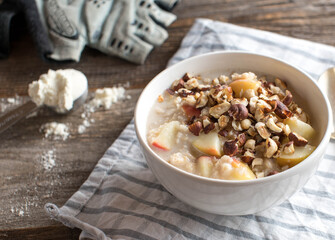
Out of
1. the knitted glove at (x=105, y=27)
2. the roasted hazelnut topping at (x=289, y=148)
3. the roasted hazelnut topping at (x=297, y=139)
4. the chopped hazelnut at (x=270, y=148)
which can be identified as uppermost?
the roasted hazelnut topping at (x=297, y=139)

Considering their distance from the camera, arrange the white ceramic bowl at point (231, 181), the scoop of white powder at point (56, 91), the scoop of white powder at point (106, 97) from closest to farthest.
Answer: the white ceramic bowl at point (231, 181) < the scoop of white powder at point (56, 91) < the scoop of white powder at point (106, 97)

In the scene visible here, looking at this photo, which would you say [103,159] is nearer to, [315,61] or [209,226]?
[209,226]

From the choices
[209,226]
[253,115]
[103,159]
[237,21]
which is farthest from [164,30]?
[209,226]

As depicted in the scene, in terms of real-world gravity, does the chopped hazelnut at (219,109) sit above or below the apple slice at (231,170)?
above

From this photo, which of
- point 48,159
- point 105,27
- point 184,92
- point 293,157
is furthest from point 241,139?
point 105,27

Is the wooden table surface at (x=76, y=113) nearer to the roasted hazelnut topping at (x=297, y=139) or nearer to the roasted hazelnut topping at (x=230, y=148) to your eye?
the roasted hazelnut topping at (x=230, y=148)

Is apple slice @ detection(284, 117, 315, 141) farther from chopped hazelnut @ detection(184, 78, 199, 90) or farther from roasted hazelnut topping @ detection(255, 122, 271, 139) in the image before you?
chopped hazelnut @ detection(184, 78, 199, 90)

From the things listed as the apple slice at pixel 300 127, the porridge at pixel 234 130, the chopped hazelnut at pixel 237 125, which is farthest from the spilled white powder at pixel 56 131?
the apple slice at pixel 300 127

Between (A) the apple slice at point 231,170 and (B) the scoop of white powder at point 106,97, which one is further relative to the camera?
(B) the scoop of white powder at point 106,97
